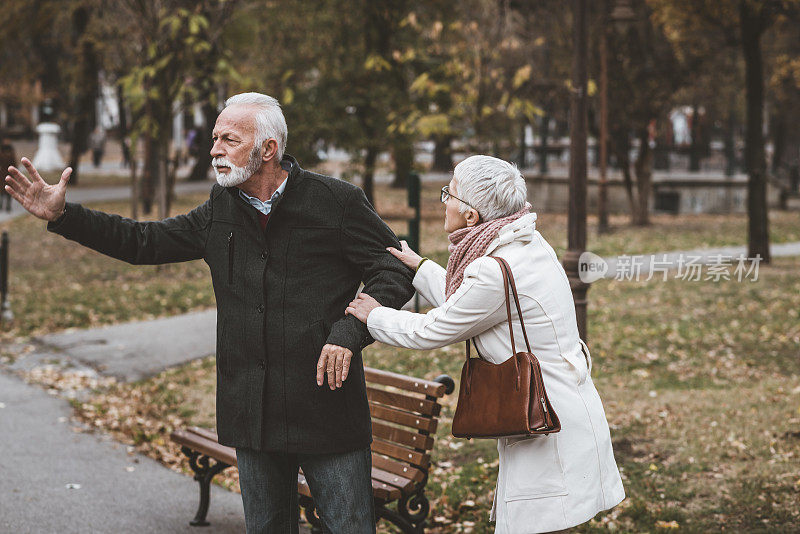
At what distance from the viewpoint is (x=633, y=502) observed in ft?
18.4

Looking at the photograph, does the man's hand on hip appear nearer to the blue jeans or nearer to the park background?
the blue jeans

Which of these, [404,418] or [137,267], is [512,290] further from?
[137,267]

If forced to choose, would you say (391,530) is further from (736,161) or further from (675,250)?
(736,161)

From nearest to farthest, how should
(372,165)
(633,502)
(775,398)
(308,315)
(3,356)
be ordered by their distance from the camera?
(308,315), (633,502), (775,398), (3,356), (372,165)

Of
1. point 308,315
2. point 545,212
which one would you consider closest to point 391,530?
point 308,315

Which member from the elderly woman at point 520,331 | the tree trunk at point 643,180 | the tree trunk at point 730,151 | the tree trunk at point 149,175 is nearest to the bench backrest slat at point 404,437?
the elderly woman at point 520,331

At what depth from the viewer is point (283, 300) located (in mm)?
3410

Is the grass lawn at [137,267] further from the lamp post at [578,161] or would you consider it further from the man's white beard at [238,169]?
the man's white beard at [238,169]

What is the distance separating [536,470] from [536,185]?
25.8 m

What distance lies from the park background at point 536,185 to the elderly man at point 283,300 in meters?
2.12

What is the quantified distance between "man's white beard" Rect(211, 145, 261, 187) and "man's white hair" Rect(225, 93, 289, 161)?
0.13ft

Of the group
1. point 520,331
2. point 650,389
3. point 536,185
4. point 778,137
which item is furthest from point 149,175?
point 778,137

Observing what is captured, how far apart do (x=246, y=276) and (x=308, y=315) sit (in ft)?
0.87

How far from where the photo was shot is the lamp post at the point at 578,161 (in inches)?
A: 279
